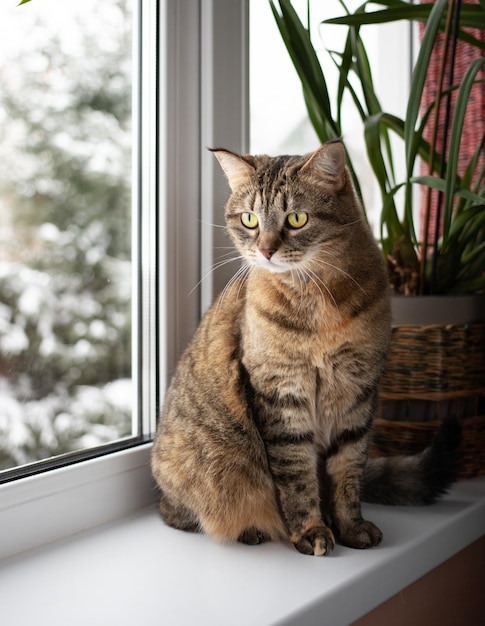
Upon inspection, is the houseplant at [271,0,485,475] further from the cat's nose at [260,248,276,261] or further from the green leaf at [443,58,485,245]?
the cat's nose at [260,248,276,261]

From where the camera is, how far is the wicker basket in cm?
131

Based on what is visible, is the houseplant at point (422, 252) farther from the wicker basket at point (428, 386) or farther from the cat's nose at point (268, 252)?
the cat's nose at point (268, 252)

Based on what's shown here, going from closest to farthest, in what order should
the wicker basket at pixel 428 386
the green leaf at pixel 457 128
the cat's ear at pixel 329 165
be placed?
1. the cat's ear at pixel 329 165
2. the green leaf at pixel 457 128
3. the wicker basket at pixel 428 386

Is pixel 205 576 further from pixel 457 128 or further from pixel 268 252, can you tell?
pixel 457 128

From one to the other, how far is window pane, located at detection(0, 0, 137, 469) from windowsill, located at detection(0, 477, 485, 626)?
210 millimetres

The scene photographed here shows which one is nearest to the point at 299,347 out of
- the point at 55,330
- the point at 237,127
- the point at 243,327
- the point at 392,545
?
the point at 243,327

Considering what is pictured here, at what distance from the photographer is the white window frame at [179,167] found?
132 cm

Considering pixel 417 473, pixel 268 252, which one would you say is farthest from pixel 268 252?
pixel 417 473

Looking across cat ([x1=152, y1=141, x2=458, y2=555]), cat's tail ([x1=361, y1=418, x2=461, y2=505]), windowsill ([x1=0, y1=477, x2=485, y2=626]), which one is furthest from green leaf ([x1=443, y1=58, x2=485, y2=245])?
windowsill ([x1=0, y1=477, x2=485, y2=626])

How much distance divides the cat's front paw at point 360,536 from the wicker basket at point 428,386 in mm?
290

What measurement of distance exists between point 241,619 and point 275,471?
0.90ft

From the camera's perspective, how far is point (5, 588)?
37.0 inches

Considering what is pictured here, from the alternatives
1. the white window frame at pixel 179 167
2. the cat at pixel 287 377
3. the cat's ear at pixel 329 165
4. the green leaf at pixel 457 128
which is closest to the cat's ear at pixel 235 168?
the cat at pixel 287 377

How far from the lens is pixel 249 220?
113 centimetres
